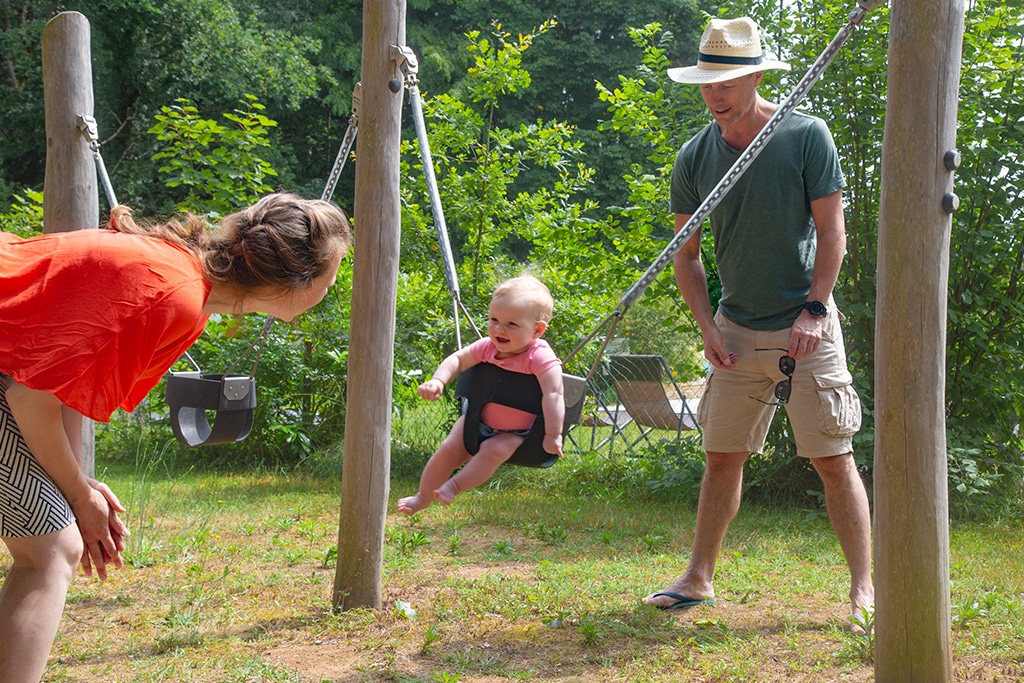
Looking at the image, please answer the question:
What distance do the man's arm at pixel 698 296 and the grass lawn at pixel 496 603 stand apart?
109cm

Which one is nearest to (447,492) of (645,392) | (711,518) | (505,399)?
(505,399)

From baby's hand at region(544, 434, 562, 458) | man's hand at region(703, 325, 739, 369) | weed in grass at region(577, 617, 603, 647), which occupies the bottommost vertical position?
weed in grass at region(577, 617, 603, 647)

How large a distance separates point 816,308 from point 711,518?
3.42ft

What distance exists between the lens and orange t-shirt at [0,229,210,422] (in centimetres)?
211

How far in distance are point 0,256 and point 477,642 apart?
226 cm

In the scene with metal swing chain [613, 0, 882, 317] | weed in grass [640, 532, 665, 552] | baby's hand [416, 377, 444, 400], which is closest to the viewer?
metal swing chain [613, 0, 882, 317]

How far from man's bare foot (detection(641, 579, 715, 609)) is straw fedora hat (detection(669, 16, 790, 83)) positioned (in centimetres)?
211

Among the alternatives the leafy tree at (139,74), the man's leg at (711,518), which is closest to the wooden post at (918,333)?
the man's leg at (711,518)

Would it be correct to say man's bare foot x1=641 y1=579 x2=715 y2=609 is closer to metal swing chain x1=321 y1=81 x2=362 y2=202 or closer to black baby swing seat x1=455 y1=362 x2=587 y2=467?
black baby swing seat x1=455 y1=362 x2=587 y2=467

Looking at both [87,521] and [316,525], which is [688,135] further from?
[87,521]

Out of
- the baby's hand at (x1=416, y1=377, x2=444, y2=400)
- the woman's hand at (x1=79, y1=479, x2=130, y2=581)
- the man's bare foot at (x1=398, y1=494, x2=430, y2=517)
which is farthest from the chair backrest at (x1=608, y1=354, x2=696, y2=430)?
the woman's hand at (x1=79, y1=479, x2=130, y2=581)

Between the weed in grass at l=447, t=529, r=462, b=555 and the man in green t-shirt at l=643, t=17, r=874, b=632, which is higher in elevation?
the man in green t-shirt at l=643, t=17, r=874, b=632

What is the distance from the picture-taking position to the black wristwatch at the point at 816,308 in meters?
3.64

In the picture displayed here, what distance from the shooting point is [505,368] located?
12.7 ft
